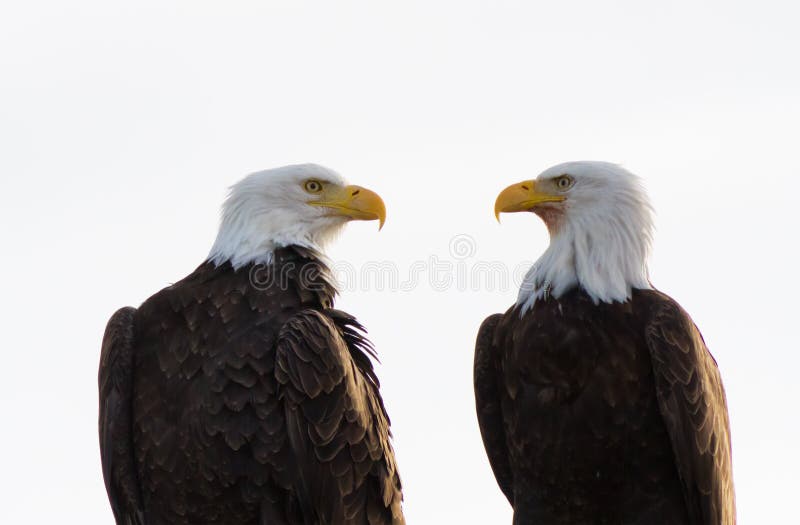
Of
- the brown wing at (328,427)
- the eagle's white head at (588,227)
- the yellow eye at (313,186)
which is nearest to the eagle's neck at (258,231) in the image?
the yellow eye at (313,186)

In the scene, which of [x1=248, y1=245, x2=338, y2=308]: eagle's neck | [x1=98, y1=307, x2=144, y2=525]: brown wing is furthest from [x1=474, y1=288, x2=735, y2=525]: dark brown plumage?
[x1=98, y1=307, x2=144, y2=525]: brown wing

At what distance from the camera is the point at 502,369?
8891mm

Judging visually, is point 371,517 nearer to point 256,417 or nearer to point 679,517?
point 256,417

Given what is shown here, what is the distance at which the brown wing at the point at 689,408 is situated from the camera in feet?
27.6

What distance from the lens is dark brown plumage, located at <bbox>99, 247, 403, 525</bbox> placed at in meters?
8.31

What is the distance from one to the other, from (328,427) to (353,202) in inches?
70.0

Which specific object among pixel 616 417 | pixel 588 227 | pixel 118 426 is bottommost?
pixel 616 417

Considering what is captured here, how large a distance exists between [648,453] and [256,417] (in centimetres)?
236

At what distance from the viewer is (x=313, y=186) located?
9453 millimetres

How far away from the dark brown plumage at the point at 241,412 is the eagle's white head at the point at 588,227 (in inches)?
51.0

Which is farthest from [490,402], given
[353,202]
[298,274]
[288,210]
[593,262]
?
[288,210]

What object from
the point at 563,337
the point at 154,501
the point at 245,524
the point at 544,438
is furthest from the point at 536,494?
the point at 154,501

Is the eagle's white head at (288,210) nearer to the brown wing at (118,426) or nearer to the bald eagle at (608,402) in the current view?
the brown wing at (118,426)

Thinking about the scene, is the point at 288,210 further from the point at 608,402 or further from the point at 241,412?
the point at 608,402
